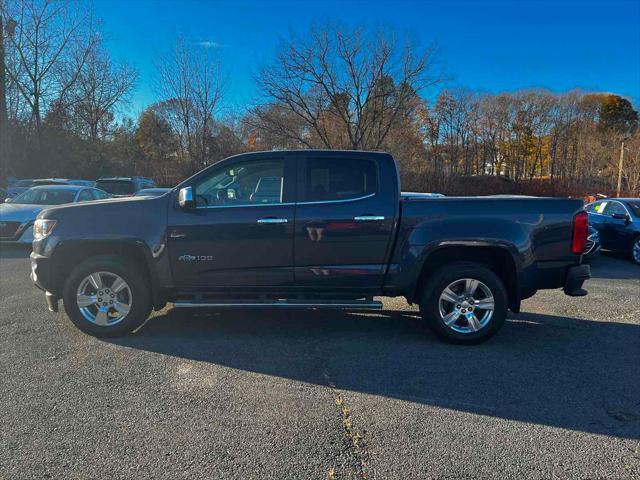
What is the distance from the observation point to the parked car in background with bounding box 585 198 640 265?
10.6 meters

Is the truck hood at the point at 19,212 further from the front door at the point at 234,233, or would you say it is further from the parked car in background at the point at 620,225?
the parked car in background at the point at 620,225

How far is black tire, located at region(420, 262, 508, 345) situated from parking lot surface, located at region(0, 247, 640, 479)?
6.2 inches

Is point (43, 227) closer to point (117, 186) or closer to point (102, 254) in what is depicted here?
point (102, 254)

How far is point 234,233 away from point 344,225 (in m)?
1.15

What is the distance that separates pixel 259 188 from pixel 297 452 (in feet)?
9.24

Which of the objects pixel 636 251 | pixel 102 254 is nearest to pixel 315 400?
pixel 102 254

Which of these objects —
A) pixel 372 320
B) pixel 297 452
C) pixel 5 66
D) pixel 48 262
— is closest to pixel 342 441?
pixel 297 452

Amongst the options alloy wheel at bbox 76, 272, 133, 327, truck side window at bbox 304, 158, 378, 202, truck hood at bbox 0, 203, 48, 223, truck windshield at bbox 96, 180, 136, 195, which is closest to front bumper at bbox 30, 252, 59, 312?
alloy wheel at bbox 76, 272, 133, 327

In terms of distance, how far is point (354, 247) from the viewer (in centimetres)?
474

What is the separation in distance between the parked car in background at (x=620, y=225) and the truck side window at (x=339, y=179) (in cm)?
892

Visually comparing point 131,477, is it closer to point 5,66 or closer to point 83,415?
point 83,415

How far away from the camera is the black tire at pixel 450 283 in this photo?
468 centimetres

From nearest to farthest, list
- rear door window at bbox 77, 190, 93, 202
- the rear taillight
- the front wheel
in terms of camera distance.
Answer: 1. the rear taillight
2. the front wheel
3. rear door window at bbox 77, 190, 93, 202

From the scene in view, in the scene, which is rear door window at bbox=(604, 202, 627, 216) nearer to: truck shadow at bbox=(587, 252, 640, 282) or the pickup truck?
truck shadow at bbox=(587, 252, 640, 282)
